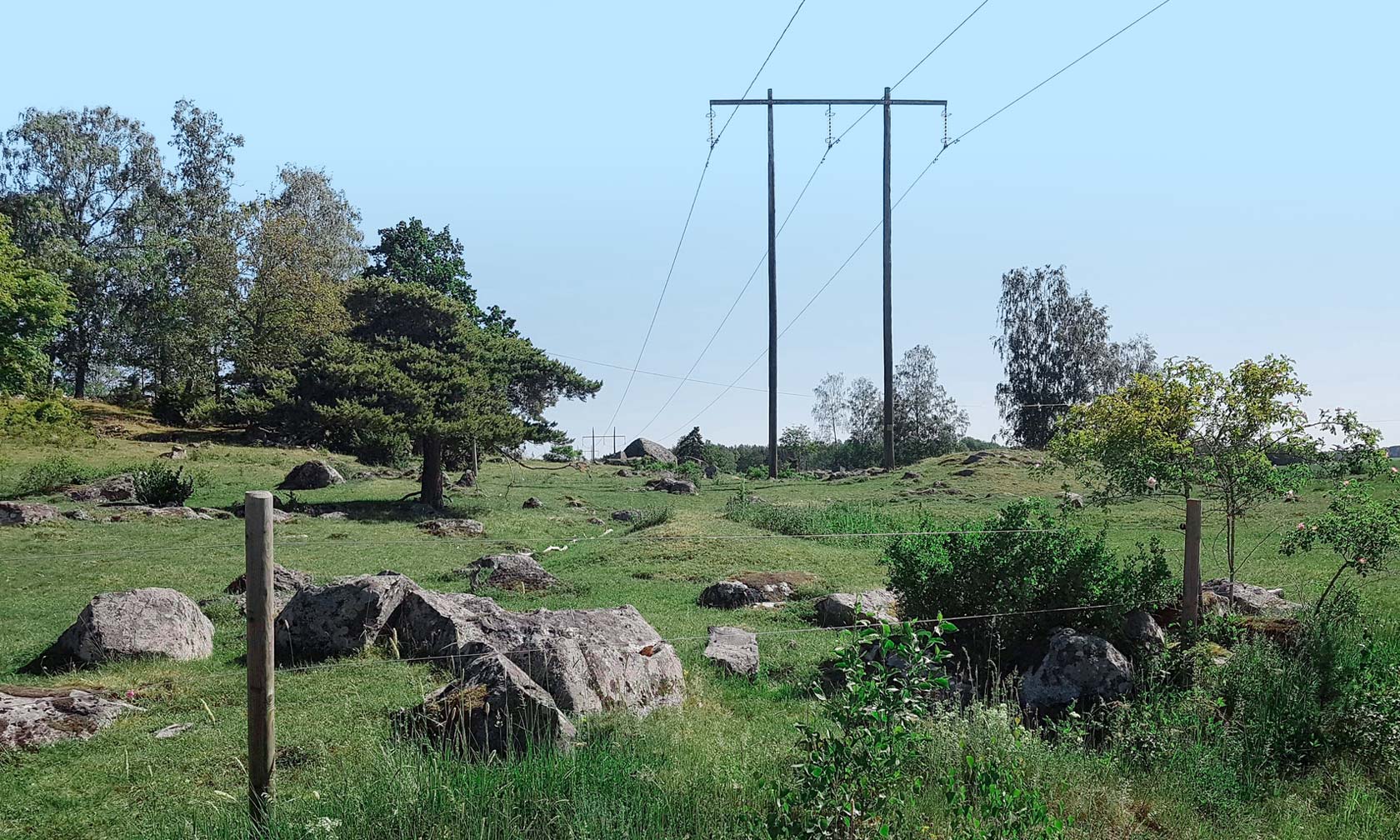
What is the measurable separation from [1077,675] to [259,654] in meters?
6.78

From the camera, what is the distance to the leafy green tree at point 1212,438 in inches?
480

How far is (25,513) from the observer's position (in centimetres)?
2244

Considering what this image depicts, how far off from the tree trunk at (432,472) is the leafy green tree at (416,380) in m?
0.03

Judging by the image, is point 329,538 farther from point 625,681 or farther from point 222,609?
point 625,681

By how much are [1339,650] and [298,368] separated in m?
29.0

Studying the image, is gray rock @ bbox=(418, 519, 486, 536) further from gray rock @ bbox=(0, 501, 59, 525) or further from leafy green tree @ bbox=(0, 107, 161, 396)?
leafy green tree @ bbox=(0, 107, 161, 396)

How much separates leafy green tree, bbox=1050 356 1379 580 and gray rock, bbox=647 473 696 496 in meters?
24.8

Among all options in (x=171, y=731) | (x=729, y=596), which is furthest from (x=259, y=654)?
(x=729, y=596)

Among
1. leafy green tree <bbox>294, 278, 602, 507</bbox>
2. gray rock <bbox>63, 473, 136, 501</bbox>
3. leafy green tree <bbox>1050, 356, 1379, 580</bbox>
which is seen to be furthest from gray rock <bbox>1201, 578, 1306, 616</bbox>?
gray rock <bbox>63, 473, 136, 501</bbox>

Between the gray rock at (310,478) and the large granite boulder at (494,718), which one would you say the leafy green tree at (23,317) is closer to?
the gray rock at (310,478)

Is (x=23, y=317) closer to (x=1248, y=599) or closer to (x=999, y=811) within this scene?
(x=1248, y=599)

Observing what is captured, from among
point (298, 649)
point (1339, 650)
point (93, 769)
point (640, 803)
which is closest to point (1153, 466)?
point (1339, 650)

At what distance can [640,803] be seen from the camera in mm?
5496

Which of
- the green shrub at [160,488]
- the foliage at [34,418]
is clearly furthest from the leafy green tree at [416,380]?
the foliage at [34,418]
